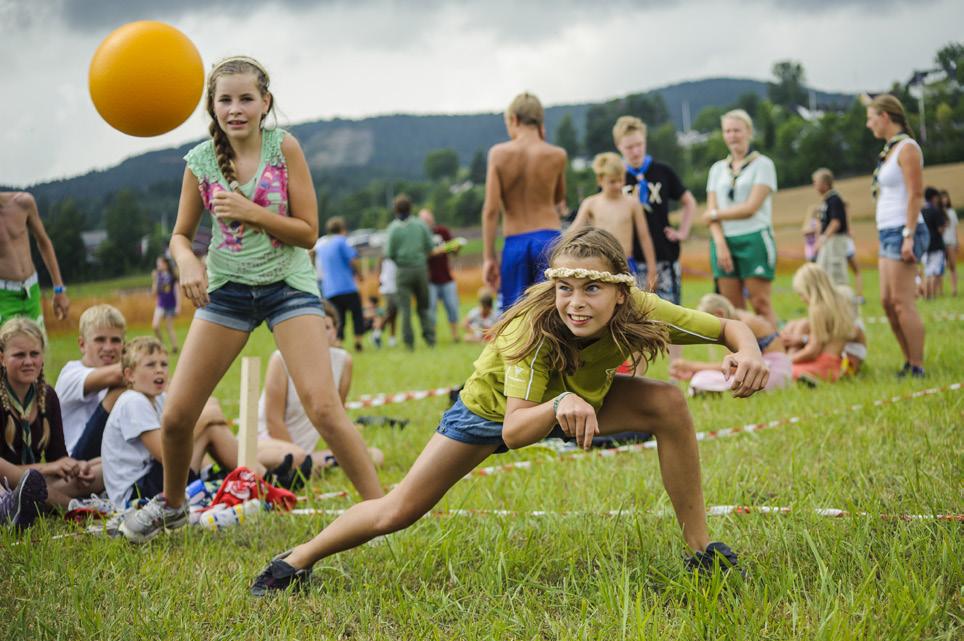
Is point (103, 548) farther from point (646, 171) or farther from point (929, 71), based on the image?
point (929, 71)

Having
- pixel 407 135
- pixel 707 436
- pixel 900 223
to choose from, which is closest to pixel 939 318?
pixel 900 223

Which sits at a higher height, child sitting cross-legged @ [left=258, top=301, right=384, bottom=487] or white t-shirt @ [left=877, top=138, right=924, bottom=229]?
white t-shirt @ [left=877, top=138, right=924, bottom=229]

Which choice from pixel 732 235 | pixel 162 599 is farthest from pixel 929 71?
pixel 162 599

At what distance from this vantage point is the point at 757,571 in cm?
300

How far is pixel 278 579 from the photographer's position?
317 centimetres

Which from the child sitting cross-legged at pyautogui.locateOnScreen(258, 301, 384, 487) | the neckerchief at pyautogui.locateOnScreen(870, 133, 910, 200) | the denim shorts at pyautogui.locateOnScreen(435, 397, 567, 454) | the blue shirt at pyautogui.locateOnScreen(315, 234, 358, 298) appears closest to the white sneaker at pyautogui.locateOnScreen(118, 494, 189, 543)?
the child sitting cross-legged at pyautogui.locateOnScreen(258, 301, 384, 487)

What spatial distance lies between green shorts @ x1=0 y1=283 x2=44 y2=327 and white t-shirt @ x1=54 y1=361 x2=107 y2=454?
617 mm

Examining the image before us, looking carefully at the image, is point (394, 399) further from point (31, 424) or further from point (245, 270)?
point (245, 270)

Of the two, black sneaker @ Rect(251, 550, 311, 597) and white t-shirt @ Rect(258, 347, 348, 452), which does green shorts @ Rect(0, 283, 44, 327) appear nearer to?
white t-shirt @ Rect(258, 347, 348, 452)

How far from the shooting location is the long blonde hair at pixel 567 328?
2857mm

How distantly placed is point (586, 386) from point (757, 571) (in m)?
0.82

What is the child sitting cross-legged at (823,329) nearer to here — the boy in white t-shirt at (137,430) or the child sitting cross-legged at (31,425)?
the boy in white t-shirt at (137,430)

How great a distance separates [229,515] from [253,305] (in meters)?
1.00

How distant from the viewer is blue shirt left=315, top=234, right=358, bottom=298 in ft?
44.7
